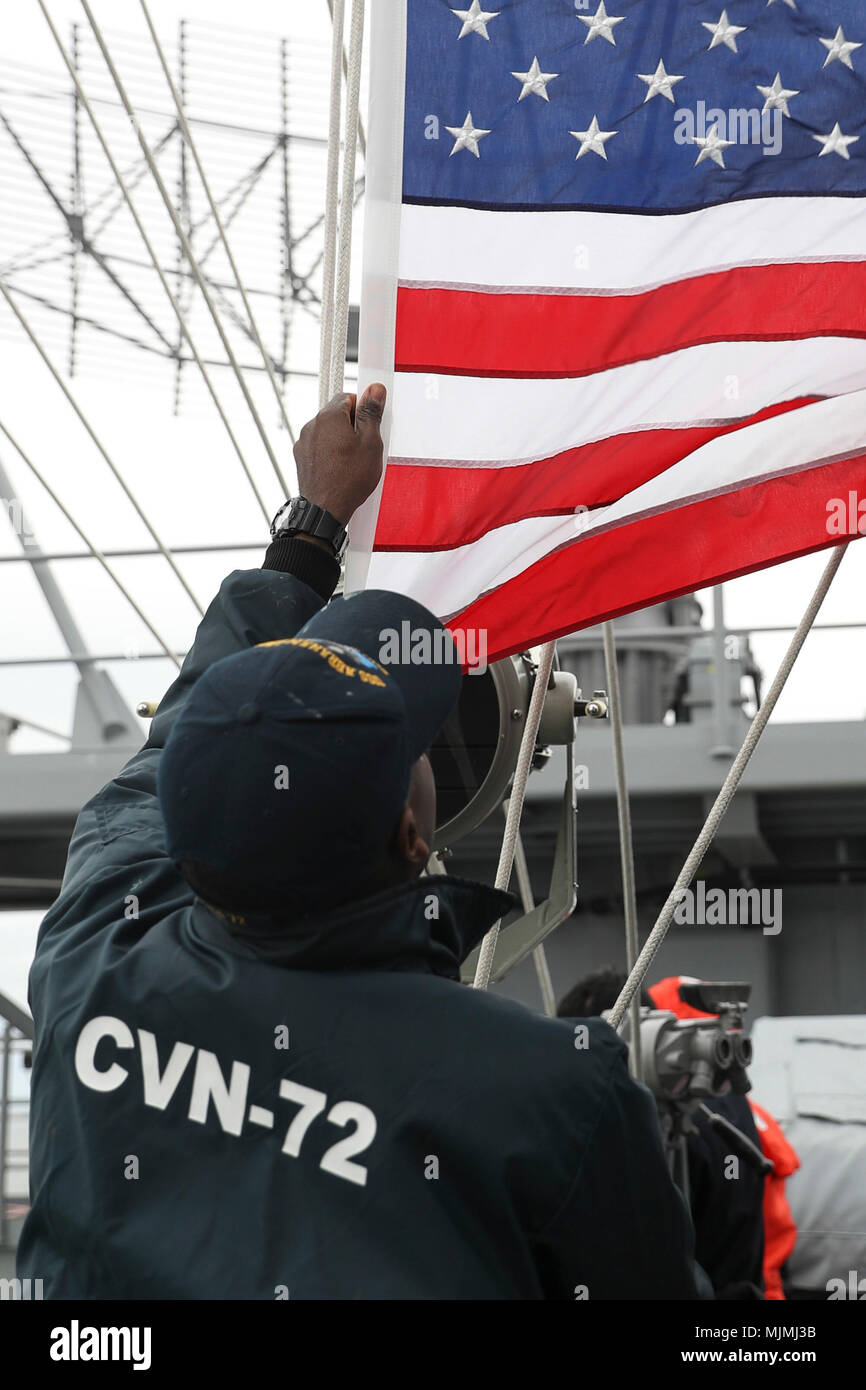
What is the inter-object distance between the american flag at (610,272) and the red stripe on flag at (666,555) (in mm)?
15

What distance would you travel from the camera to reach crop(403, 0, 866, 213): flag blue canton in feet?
5.02

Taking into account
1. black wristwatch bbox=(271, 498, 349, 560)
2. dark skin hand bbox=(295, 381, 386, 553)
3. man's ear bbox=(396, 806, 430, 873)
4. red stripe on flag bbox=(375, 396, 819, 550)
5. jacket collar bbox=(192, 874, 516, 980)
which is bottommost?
jacket collar bbox=(192, 874, 516, 980)

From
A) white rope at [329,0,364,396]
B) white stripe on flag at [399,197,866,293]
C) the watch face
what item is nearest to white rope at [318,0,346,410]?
white rope at [329,0,364,396]

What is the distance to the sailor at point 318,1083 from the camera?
31.5 inches

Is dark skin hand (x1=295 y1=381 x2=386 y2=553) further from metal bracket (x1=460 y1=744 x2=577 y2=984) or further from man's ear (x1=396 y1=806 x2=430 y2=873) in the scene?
metal bracket (x1=460 y1=744 x2=577 y2=984)

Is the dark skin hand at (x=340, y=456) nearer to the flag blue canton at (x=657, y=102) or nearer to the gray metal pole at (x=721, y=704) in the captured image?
the flag blue canton at (x=657, y=102)

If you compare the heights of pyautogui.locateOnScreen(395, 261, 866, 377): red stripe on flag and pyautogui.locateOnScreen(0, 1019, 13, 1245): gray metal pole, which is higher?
pyautogui.locateOnScreen(395, 261, 866, 377): red stripe on flag

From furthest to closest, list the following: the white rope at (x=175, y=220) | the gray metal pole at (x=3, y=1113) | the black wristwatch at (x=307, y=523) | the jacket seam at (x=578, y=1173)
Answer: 1. the gray metal pole at (x=3, y=1113)
2. the white rope at (x=175, y=220)
3. the black wristwatch at (x=307, y=523)
4. the jacket seam at (x=578, y=1173)

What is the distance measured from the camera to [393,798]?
0.84 m

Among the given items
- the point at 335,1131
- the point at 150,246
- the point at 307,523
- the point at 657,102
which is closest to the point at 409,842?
the point at 335,1131

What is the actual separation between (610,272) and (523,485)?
241 millimetres

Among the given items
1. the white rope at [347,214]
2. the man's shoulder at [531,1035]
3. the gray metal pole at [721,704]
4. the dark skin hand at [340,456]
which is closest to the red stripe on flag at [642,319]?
the white rope at [347,214]

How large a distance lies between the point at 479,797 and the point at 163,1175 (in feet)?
2.96
